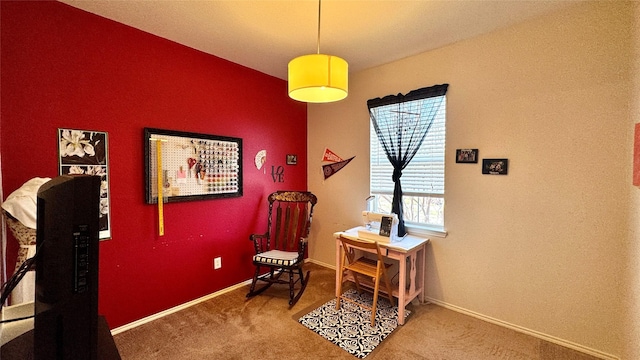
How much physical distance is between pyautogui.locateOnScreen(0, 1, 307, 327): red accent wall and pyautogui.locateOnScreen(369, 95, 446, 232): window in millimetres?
1675

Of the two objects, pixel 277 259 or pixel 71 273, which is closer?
pixel 71 273

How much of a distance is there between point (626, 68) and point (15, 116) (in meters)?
4.21

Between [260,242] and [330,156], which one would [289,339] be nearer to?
[260,242]

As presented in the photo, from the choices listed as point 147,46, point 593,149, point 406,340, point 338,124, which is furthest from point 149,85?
point 593,149

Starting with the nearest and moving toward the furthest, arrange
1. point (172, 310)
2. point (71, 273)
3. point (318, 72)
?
point (71, 273)
point (318, 72)
point (172, 310)

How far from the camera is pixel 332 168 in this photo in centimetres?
361

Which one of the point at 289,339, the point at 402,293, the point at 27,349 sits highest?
the point at 27,349

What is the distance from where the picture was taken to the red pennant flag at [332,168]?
3.47 m

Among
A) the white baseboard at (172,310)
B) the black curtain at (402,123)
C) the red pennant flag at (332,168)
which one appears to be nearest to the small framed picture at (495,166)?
the black curtain at (402,123)

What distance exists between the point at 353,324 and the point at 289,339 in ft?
1.90

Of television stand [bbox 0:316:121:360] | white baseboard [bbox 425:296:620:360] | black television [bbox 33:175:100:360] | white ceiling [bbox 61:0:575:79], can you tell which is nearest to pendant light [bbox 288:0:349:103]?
white ceiling [bbox 61:0:575:79]

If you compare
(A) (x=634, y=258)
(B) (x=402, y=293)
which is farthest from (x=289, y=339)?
(A) (x=634, y=258)

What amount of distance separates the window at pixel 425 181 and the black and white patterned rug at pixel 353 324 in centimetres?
94

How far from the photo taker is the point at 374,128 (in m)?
3.12
